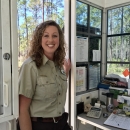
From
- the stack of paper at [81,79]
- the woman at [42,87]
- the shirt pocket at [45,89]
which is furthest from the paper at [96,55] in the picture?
the shirt pocket at [45,89]

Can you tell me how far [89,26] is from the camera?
6.97ft

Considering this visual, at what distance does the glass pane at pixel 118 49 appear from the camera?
2.15m

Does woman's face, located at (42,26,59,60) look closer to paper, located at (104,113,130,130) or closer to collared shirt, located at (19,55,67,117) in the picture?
collared shirt, located at (19,55,67,117)

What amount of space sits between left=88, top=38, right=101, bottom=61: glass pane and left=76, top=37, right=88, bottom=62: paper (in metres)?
0.13

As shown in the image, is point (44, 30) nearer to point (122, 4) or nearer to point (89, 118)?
point (89, 118)

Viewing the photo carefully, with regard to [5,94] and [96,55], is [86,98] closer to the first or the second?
[96,55]

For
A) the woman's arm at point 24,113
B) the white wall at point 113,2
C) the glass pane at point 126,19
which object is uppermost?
the white wall at point 113,2

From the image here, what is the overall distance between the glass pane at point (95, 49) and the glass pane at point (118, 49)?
0.19 metres

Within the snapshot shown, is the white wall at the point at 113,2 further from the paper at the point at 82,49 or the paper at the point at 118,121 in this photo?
the paper at the point at 118,121

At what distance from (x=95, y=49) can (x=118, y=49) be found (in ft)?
1.22

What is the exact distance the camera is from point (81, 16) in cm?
200

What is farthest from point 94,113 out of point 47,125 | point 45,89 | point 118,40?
point 118,40

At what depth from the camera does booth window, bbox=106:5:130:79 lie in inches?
84.4

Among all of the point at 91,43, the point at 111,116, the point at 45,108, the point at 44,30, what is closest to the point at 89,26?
the point at 91,43
